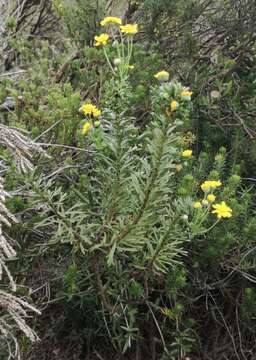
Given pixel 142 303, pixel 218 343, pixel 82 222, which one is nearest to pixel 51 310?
pixel 142 303

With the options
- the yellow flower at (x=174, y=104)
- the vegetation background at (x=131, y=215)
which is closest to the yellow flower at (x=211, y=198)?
the vegetation background at (x=131, y=215)

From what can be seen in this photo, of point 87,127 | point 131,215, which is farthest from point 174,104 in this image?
point 131,215

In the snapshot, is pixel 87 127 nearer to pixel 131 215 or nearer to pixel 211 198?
pixel 131 215

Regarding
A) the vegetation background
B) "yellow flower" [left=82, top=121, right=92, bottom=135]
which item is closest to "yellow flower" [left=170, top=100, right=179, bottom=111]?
the vegetation background

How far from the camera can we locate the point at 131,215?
2.39 meters

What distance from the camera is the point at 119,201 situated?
2.25 meters

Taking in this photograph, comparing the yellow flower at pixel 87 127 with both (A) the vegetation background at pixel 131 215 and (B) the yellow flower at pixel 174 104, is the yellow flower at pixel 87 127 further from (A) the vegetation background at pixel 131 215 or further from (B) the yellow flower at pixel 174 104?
(B) the yellow flower at pixel 174 104

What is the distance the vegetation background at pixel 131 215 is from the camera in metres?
2.23

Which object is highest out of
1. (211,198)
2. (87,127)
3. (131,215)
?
(87,127)

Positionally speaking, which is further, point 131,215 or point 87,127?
point 131,215

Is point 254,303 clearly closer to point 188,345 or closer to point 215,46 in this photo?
point 188,345

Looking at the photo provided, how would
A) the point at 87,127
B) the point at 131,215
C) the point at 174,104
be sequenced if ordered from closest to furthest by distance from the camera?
the point at 174,104 → the point at 87,127 → the point at 131,215

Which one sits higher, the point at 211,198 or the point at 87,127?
the point at 87,127

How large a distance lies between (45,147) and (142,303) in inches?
40.0
